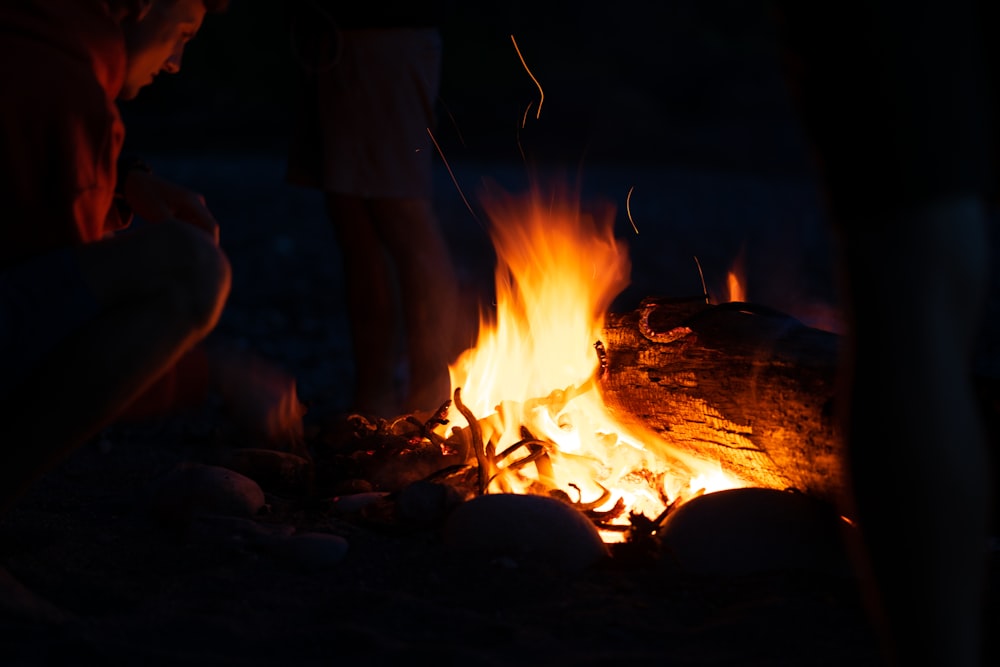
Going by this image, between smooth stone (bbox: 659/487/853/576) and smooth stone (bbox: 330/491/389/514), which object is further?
smooth stone (bbox: 330/491/389/514)

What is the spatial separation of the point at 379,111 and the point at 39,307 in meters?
A: 2.42

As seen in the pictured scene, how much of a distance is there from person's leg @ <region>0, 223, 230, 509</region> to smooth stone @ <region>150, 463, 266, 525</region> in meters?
0.82

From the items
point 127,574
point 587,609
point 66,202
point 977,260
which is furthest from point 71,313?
point 977,260

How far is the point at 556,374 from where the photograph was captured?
145 inches

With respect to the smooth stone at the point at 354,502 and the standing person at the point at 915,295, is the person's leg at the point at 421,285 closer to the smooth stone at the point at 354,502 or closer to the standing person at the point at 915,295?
the smooth stone at the point at 354,502

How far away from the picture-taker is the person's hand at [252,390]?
2.89 m

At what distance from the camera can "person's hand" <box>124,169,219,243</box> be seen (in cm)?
286

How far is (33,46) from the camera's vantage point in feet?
7.53

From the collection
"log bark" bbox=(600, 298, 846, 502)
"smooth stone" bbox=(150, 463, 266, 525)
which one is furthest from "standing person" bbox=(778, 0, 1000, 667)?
"smooth stone" bbox=(150, 463, 266, 525)

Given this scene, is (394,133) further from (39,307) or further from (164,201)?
(39,307)

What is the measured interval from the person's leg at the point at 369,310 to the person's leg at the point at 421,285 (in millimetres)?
262

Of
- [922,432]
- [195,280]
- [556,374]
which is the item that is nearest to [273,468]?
[556,374]

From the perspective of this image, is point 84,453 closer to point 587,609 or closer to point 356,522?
point 356,522

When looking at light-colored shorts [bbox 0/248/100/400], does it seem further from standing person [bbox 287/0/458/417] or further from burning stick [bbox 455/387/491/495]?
standing person [bbox 287/0/458/417]
